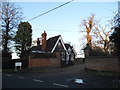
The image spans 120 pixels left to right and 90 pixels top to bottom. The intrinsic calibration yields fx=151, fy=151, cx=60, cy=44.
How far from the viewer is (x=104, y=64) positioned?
15.4 meters

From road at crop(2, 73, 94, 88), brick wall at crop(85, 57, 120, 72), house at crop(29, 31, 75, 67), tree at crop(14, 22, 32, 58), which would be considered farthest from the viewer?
tree at crop(14, 22, 32, 58)

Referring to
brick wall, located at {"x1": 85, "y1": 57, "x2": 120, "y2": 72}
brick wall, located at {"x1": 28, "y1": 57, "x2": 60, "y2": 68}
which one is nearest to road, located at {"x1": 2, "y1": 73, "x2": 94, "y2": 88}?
brick wall, located at {"x1": 85, "y1": 57, "x2": 120, "y2": 72}

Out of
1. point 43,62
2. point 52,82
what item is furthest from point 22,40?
point 52,82

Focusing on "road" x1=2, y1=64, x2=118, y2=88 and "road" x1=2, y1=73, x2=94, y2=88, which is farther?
"road" x1=2, y1=64, x2=118, y2=88

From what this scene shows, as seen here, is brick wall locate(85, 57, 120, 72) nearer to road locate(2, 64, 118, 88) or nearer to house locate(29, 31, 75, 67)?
road locate(2, 64, 118, 88)

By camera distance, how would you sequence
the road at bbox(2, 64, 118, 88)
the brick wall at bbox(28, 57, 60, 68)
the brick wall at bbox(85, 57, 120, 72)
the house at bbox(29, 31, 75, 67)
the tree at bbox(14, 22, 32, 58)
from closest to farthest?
the road at bbox(2, 64, 118, 88), the brick wall at bbox(85, 57, 120, 72), the brick wall at bbox(28, 57, 60, 68), the house at bbox(29, 31, 75, 67), the tree at bbox(14, 22, 32, 58)

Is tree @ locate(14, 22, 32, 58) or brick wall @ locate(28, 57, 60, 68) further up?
tree @ locate(14, 22, 32, 58)

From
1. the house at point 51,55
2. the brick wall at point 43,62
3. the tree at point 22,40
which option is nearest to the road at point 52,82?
the brick wall at point 43,62

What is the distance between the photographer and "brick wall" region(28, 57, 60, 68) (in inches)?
912

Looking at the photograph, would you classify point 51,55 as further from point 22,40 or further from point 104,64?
point 104,64

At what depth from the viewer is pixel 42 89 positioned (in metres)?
8.88

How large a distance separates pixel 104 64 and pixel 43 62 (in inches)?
453

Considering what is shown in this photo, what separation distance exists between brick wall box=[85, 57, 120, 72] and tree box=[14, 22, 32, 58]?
12.8 metres

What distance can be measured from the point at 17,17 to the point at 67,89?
2366cm
